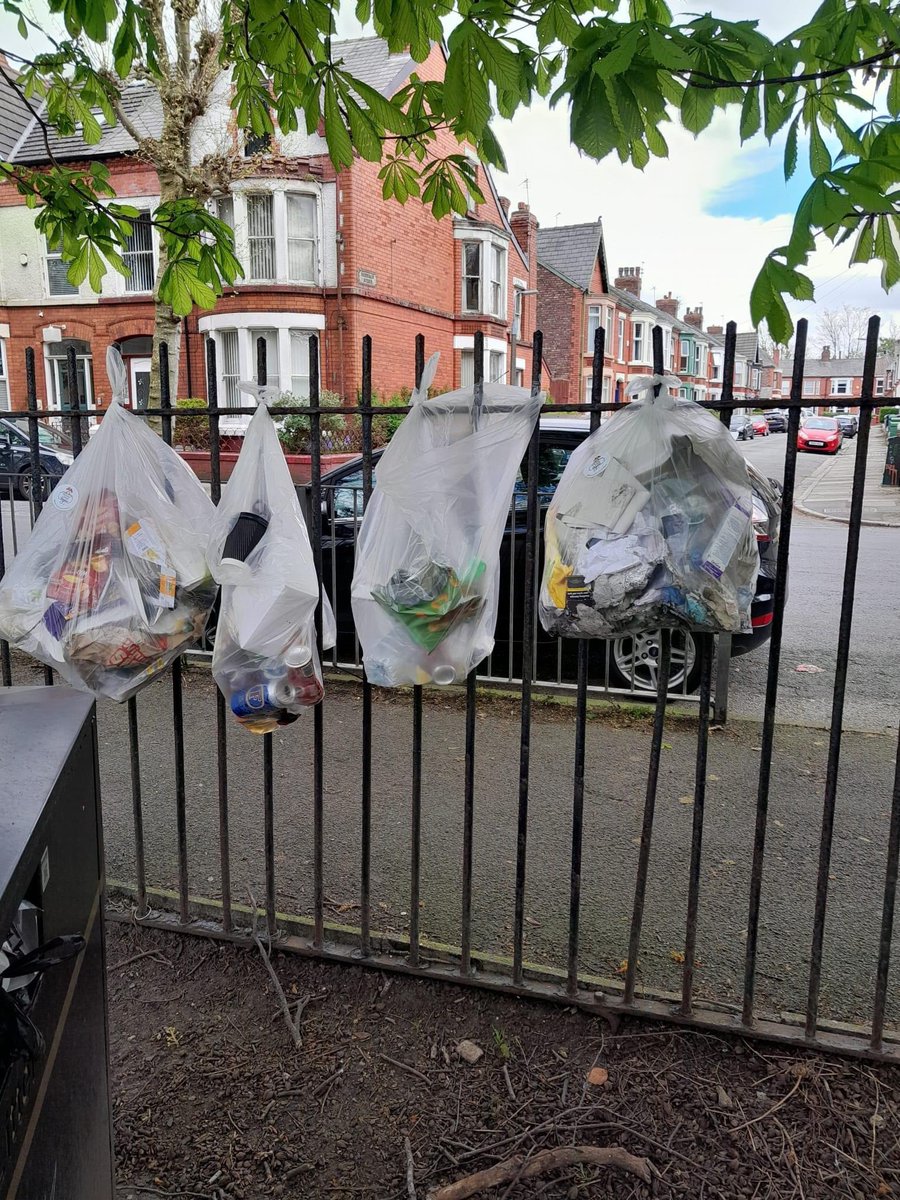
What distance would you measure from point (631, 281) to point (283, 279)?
1233 inches

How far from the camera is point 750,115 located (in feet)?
6.46

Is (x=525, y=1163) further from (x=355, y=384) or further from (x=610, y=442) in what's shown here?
(x=355, y=384)

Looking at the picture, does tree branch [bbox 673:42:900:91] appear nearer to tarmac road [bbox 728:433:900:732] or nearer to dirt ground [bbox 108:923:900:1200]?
dirt ground [bbox 108:923:900:1200]

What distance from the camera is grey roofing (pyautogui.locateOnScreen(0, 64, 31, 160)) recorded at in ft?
70.1

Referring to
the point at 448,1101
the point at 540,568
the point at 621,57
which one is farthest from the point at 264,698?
the point at 540,568

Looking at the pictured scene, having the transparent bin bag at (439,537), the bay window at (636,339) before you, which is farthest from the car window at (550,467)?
the bay window at (636,339)

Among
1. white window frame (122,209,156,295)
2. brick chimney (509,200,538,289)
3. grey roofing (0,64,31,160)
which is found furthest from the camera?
brick chimney (509,200,538,289)

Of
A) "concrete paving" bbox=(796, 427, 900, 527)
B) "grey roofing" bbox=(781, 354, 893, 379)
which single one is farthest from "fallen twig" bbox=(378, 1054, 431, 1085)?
"grey roofing" bbox=(781, 354, 893, 379)

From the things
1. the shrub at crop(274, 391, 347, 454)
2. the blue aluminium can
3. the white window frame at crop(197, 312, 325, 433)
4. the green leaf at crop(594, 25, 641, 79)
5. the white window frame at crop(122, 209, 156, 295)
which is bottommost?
the blue aluminium can

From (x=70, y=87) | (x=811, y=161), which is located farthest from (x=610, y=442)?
(x=70, y=87)

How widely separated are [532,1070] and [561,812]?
170 centimetres

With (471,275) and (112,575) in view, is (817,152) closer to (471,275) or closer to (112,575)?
(112,575)

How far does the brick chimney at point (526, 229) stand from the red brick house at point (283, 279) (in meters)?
4.24

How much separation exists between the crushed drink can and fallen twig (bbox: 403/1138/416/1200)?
1110mm
